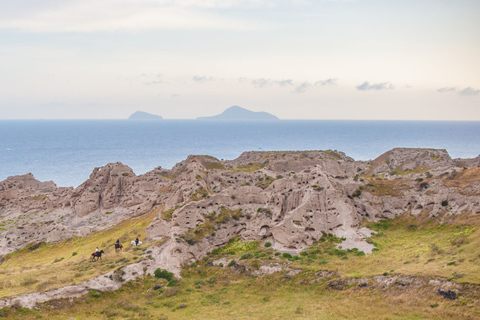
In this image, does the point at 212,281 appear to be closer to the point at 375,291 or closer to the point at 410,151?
the point at 375,291

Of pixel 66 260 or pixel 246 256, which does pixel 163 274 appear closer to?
pixel 246 256

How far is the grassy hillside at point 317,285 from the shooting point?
2664 cm

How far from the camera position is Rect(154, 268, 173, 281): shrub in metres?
36.9

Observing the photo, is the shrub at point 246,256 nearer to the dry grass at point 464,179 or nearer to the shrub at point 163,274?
the shrub at point 163,274

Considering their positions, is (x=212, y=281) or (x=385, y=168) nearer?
(x=212, y=281)

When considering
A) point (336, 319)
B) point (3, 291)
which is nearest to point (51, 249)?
point (3, 291)

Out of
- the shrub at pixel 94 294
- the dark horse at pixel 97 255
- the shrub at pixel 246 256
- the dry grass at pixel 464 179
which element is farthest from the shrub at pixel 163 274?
the dry grass at pixel 464 179

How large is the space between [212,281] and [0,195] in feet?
215

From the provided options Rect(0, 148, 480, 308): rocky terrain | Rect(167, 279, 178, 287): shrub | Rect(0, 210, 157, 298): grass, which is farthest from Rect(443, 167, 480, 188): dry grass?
Rect(0, 210, 157, 298): grass

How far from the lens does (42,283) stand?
3134cm

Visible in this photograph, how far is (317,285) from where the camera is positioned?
32938 mm

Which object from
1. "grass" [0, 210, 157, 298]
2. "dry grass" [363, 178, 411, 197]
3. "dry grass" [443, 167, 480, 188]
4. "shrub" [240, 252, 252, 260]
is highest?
"dry grass" [443, 167, 480, 188]

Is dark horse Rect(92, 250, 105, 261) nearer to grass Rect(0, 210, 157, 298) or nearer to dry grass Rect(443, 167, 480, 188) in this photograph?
grass Rect(0, 210, 157, 298)

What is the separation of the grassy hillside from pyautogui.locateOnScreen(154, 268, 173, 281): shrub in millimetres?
620
